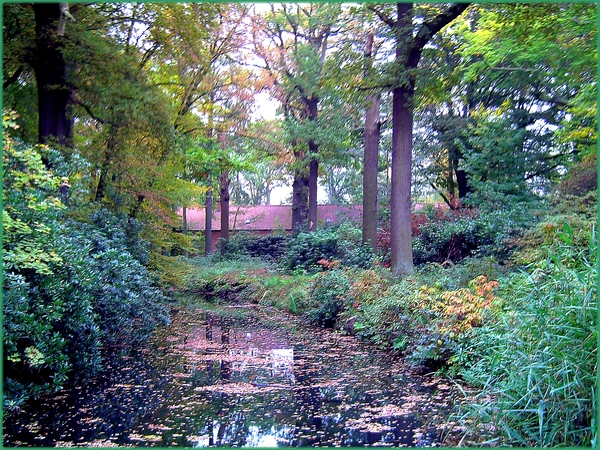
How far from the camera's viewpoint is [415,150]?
24250 mm

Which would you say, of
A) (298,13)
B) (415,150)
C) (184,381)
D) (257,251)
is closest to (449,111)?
(415,150)

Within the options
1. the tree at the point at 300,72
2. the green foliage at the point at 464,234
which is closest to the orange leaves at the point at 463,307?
the green foliage at the point at 464,234

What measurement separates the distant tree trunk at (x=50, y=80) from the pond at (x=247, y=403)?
463cm

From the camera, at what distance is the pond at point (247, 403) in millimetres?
4652

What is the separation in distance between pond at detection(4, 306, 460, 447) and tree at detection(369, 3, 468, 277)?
11.3ft

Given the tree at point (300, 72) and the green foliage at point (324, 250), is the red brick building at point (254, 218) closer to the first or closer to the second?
the tree at point (300, 72)

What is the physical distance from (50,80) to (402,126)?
706cm

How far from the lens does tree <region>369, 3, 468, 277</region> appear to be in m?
10.9

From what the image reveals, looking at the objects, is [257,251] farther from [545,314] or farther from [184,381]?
[545,314]

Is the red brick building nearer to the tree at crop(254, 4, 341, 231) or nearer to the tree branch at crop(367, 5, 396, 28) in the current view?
the tree at crop(254, 4, 341, 231)

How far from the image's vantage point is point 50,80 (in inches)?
398

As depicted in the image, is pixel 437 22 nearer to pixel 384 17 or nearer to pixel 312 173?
pixel 384 17

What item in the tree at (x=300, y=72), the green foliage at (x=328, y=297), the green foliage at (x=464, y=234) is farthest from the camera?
the tree at (x=300, y=72)

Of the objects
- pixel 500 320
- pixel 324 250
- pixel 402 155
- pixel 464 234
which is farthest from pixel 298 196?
pixel 500 320
